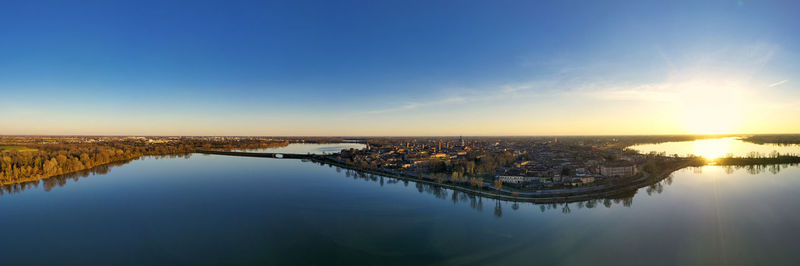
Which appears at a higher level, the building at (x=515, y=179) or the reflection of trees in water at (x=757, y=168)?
the building at (x=515, y=179)

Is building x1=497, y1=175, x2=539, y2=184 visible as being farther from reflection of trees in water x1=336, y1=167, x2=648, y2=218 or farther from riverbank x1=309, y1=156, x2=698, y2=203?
reflection of trees in water x1=336, y1=167, x2=648, y2=218

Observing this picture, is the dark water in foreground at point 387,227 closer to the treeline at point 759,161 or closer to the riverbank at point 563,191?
the riverbank at point 563,191

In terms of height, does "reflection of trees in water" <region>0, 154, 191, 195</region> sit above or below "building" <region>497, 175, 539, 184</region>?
below

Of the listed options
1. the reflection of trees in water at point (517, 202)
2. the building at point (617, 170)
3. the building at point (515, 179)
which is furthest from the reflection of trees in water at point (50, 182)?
the building at point (617, 170)

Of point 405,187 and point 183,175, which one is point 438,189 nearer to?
point 405,187

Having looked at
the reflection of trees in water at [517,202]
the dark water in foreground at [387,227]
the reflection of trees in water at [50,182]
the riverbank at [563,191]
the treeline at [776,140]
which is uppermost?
the treeline at [776,140]

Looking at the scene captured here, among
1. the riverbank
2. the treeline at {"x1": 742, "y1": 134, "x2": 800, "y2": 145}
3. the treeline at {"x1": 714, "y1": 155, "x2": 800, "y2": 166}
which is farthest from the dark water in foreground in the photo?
the treeline at {"x1": 742, "y1": 134, "x2": 800, "y2": 145}

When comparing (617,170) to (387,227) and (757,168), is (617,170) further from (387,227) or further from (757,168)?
(387,227)

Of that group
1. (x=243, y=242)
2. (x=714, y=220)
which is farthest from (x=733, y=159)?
(x=243, y=242)
